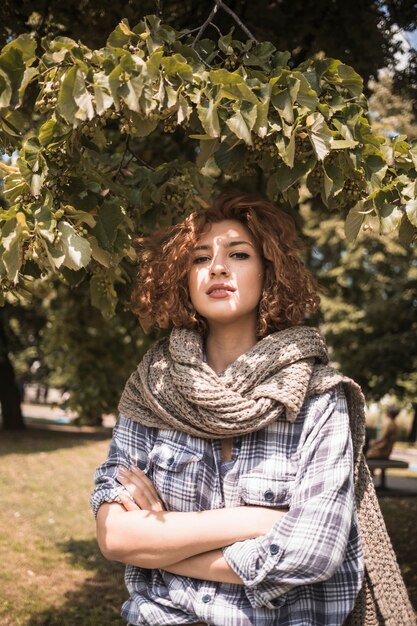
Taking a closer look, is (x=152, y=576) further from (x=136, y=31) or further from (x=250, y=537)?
(x=136, y=31)

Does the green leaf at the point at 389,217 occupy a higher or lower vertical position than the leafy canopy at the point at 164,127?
lower

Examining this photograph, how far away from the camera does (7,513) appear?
854 centimetres

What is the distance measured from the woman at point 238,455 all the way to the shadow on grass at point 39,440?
1281 centimetres

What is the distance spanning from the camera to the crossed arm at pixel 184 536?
6.27 ft

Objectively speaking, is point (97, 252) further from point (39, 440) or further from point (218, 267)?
point (39, 440)

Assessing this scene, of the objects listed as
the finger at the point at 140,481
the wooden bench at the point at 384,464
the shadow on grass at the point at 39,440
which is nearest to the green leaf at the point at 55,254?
the finger at the point at 140,481

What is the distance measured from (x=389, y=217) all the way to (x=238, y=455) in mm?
883

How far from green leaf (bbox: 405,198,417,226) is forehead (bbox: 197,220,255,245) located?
508 mm

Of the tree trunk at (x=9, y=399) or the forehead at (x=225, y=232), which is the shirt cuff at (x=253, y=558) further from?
the tree trunk at (x=9, y=399)

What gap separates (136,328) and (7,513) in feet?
14.4

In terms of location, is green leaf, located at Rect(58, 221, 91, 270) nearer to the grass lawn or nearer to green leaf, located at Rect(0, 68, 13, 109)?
green leaf, located at Rect(0, 68, 13, 109)

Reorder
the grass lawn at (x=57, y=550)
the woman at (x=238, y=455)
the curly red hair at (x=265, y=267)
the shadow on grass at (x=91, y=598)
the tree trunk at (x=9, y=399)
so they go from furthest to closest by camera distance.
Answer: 1. the tree trunk at (x=9, y=399)
2. the grass lawn at (x=57, y=550)
3. the shadow on grass at (x=91, y=598)
4. the curly red hair at (x=265, y=267)
5. the woman at (x=238, y=455)

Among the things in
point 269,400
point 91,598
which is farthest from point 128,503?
point 91,598

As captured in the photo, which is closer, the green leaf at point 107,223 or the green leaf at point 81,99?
the green leaf at point 81,99
